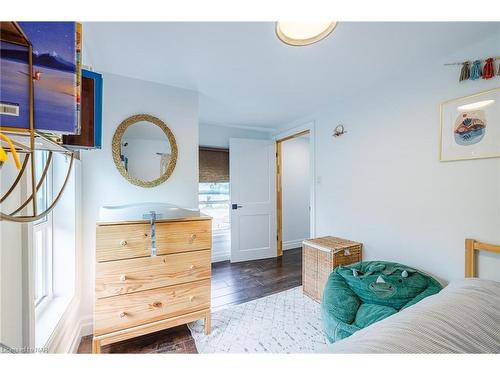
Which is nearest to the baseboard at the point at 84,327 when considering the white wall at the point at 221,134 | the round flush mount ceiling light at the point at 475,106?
the white wall at the point at 221,134

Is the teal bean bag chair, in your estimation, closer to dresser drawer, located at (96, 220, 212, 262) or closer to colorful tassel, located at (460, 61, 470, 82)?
dresser drawer, located at (96, 220, 212, 262)

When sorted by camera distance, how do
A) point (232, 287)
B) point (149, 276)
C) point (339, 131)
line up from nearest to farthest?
1. point (149, 276)
2. point (339, 131)
3. point (232, 287)

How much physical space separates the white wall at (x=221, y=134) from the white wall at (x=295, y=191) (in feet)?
2.41

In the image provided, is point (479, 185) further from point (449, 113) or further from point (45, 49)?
point (45, 49)

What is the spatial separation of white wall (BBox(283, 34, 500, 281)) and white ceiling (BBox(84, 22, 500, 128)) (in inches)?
6.7

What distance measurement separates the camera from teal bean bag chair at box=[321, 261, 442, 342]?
4.77 ft

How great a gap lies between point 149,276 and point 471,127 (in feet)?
8.56

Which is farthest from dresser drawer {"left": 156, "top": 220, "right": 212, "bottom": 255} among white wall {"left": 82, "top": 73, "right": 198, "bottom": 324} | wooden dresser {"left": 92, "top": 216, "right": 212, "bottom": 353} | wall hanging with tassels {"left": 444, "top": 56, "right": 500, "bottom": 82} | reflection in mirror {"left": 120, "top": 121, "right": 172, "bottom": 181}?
wall hanging with tassels {"left": 444, "top": 56, "right": 500, "bottom": 82}

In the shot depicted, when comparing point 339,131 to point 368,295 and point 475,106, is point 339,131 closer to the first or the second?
point 475,106

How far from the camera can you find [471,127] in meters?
1.48

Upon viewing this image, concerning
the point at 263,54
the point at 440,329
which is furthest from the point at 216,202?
the point at 440,329

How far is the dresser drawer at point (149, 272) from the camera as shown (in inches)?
56.4

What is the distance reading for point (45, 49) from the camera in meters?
0.42
